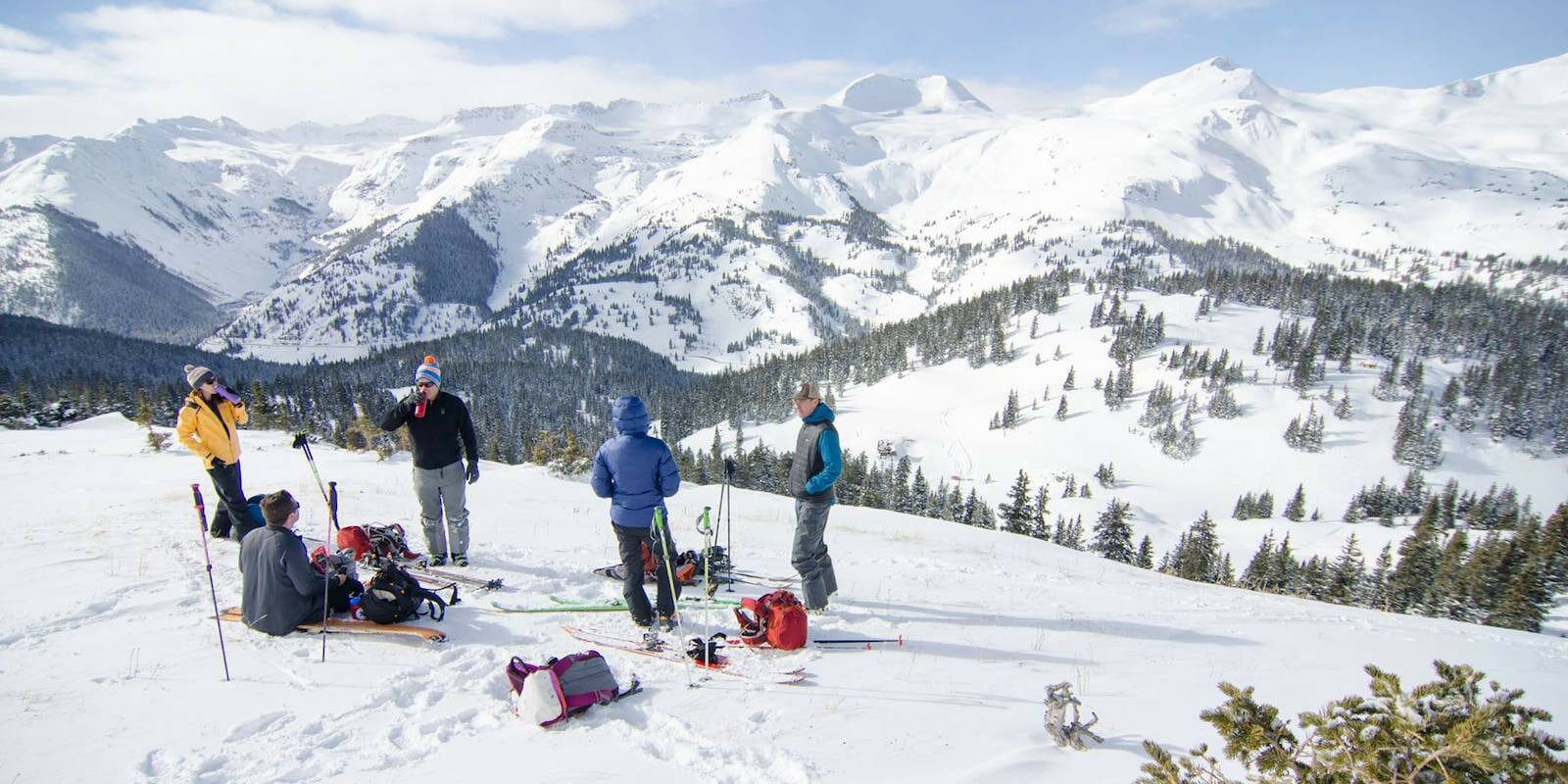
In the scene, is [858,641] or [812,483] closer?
[858,641]

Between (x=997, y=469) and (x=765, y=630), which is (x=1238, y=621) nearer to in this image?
(x=765, y=630)

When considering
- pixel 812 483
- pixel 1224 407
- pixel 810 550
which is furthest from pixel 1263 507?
pixel 812 483

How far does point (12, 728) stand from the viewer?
5.09 m

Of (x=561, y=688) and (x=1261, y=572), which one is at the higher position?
(x=561, y=688)

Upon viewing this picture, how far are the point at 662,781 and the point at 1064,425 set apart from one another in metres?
120

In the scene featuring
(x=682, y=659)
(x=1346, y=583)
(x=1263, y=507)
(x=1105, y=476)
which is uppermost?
(x=682, y=659)

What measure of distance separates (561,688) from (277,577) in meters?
3.99

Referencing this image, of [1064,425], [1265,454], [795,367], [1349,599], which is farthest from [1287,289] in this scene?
[1349,599]

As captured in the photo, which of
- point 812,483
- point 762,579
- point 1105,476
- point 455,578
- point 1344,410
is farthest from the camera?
point 1344,410

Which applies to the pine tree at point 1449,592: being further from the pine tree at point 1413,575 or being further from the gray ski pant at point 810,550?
the gray ski pant at point 810,550

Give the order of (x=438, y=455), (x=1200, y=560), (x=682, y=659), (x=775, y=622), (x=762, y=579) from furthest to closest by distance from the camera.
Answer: (x=1200, y=560) → (x=762, y=579) → (x=438, y=455) → (x=775, y=622) → (x=682, y=659)

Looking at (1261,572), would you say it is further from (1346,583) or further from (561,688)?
(561,688)

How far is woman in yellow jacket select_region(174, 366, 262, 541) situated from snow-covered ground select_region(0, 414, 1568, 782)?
882mm

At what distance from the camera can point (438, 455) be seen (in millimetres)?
9844
